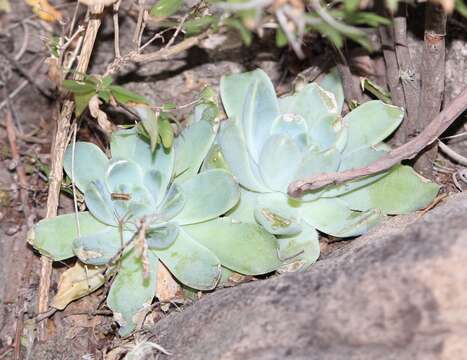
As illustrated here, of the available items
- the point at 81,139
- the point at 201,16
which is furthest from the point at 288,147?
the point at 81,139

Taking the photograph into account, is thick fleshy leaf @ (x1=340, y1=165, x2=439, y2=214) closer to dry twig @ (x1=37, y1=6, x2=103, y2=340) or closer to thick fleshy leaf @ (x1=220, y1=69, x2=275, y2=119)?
thick fleshy leaf @ (x1=220, y1=69, x2=275, y2=119)

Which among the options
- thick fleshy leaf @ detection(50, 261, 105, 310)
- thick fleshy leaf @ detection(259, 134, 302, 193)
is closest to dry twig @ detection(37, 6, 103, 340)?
thick fleshy leaf @ detection(50, 261, 105, 310)

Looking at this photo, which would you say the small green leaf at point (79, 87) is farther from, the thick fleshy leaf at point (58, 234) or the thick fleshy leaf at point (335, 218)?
the thick fleshy leaf at point (335, 218)

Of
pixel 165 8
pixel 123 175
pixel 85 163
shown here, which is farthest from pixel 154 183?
pixel 165 8

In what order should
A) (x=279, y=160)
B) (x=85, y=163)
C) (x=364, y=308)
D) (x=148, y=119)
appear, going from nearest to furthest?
(x=364, y=308) < (x=148, y=119) < (x=279, y=160) < (x=85, y=163)

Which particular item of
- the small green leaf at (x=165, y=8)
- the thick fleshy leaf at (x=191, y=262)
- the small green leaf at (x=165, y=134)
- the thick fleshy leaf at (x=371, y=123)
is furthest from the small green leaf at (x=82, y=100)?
the thick fleshy leaf at (x=371, y=123)

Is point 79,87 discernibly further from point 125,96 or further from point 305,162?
point 305,162
